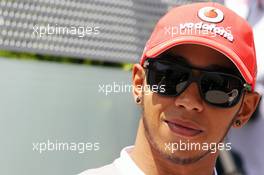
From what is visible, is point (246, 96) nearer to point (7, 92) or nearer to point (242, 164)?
point (7, 92)

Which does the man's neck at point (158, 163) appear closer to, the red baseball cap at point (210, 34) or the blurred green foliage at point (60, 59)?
the red baseball cap at point (210, 34)

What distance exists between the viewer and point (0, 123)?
1418mm

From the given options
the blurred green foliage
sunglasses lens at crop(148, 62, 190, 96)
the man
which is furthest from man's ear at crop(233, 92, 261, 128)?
the blurred green foliage

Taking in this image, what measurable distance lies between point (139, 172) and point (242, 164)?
0.78 metres

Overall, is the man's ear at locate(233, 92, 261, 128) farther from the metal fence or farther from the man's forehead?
the metal fence

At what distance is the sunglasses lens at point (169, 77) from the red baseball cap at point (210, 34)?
0.10ft

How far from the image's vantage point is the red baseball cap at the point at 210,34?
1.14m

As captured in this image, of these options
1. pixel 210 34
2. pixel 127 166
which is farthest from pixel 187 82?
pixel 127 166

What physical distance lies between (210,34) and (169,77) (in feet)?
0.41

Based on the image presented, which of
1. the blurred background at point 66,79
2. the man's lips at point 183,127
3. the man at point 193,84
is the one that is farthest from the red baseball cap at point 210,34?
the blurred background at point 66,79

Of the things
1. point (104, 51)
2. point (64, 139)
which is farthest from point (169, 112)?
point (104, 51)

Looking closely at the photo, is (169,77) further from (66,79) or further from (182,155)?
(66,79)

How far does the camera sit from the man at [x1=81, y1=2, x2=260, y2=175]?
1152mm

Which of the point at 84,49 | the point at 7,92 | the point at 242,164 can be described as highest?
the point at 84,49
